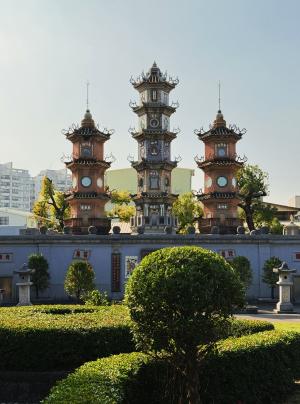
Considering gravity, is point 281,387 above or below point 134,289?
below

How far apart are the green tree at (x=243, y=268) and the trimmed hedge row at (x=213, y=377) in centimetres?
2494

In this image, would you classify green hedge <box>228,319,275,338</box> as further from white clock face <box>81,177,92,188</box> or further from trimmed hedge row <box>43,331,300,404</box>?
white clock face <box>81,177,92,188</box>

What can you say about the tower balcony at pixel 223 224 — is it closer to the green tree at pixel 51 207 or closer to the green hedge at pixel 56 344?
the green tree at pixel 51 207

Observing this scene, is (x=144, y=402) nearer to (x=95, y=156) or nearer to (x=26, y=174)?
(x=95, y=156)

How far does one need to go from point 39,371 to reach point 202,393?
413cm

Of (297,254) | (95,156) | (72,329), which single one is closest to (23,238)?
(95,156)

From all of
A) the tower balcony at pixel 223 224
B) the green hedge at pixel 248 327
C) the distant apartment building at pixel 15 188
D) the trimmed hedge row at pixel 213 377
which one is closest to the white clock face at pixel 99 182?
the tower balcony at pixel 223 224

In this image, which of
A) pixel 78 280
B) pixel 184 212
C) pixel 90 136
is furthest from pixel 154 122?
pixel 78 280

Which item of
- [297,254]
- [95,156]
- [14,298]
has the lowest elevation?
[14,298]

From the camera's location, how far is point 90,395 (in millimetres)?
9758

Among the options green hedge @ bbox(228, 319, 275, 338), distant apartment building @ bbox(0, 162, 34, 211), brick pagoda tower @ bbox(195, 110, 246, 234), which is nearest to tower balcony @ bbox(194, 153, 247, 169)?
brick pagoda tower @ bbox(195, 110, 246, 234)

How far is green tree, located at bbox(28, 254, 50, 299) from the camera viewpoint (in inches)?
1599

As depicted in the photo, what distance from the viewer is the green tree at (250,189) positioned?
59938mm

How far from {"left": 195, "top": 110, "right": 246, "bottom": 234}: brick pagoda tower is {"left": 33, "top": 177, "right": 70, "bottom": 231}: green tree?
16915 mm
